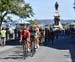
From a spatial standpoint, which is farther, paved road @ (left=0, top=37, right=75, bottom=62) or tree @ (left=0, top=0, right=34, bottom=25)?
tree @ (left=0, top=0, right=34, bottom=25)

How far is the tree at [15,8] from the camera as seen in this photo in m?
60.0

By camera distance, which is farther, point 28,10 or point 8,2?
point 28,10

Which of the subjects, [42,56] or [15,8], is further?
[15,8]

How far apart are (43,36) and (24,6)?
72.2 ft

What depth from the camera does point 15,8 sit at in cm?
6278

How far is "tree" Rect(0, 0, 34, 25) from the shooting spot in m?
60.0

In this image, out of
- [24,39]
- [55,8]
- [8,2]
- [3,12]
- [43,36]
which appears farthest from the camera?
[55,8]

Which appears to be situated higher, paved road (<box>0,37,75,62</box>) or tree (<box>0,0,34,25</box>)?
tree (<box>0,0,34,25</box>)

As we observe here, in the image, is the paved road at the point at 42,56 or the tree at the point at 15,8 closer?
the paved road at the point at 42,56

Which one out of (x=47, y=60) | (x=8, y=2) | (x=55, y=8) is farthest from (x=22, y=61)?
(x=55, y=8)

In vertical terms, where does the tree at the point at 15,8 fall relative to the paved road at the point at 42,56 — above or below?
above

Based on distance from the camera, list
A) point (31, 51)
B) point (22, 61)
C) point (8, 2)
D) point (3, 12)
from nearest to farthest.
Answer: point (22, 61), point (31, 51), point (8, 2), point (3, 12)

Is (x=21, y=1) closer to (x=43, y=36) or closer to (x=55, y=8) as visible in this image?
(x=43, y=36)

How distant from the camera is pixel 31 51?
24.5 meters
